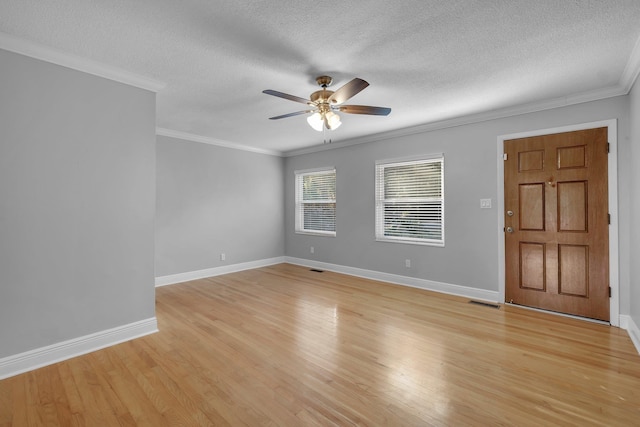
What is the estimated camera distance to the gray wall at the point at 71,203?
2217 mm

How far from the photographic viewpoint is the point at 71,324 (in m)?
2.46

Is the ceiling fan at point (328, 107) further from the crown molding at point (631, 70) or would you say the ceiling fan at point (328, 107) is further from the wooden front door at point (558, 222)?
the wooden front door at point (558, 222)

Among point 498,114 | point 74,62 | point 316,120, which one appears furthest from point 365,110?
point 74,62

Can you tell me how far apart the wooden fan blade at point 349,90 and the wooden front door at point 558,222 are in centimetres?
246

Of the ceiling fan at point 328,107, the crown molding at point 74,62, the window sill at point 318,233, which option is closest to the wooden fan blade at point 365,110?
the ceiling fan at point 328,107

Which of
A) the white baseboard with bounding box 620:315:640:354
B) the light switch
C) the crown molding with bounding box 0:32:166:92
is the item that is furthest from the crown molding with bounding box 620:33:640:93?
the crown molding with bounding box 0:32:166:92

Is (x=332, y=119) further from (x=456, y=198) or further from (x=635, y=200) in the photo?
(x=635, y=200)

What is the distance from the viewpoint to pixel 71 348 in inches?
96.3

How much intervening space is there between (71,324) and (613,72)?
17.4ft

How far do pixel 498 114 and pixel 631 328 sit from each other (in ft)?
8.68

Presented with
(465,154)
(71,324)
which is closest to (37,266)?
(71,324)

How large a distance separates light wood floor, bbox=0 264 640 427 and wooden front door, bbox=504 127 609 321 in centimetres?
30

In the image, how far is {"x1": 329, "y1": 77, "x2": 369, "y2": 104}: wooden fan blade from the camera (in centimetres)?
228

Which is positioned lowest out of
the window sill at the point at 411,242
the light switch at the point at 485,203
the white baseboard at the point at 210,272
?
the white baseboard at the point at 210,272
